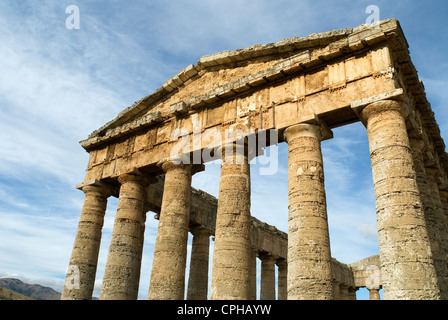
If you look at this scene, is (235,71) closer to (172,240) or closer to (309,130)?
(309,130)

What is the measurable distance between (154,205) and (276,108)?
29.3ft

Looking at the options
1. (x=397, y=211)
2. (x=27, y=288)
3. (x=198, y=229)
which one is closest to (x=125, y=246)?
(x=198, y=229)

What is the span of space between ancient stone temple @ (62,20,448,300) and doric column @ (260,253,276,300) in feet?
16.7

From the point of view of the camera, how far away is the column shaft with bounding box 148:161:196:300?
1284 centimetres

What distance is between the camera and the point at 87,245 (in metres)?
16.1

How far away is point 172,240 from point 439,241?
30.9 feet

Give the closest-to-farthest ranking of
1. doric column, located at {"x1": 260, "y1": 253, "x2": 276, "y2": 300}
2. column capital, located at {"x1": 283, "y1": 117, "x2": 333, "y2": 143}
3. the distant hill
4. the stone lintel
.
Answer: column capital, located at {"x1": 283, "y1": 117, "x2": 333, "y2": 143}, the stone lintel, doric column, located at {"x1": 260, "y1": 253, "x2": 276, "y2": 300}, the distant hill

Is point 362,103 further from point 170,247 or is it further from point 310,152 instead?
point 170,247

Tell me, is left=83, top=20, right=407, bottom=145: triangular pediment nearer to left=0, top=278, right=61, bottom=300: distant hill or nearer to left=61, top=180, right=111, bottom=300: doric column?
left=61, top=180, right=111, bottom=300: doric column

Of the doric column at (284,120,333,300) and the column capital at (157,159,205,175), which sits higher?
the column capital at (157,159,205,175)

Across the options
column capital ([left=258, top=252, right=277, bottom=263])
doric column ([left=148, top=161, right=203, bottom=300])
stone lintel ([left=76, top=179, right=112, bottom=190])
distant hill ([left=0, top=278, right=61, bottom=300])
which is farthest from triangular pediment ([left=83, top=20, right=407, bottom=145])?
distant hill ([left=0, top=278, right=61, bottom=300])

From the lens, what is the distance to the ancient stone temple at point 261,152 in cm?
990

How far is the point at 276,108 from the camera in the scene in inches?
518

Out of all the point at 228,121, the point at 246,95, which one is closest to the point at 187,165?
the point at 228,121
